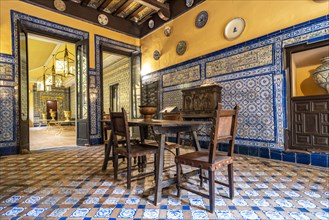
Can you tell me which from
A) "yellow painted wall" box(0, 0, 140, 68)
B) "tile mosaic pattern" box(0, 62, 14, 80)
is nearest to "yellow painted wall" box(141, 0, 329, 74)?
"yellow painted wall" box(0, 0, 140, 68)

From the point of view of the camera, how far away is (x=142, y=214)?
1.64m

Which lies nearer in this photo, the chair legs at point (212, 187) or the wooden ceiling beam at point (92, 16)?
the chair legs at point (212, 187)

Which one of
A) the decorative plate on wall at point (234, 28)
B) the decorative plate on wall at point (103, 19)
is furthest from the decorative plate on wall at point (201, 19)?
the decorative plate on wall at point (103, 19)

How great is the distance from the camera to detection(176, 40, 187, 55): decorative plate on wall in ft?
17.4

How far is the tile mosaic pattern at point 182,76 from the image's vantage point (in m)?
4.95

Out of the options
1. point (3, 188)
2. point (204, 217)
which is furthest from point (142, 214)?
point (3, 188)

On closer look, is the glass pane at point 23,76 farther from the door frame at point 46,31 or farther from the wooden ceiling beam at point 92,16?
the wooden ceiling beam at point 92,16

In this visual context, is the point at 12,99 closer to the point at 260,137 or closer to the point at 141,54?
the point at 141,54

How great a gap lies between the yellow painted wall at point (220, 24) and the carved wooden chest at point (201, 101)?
1.08 m

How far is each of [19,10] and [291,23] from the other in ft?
20.3

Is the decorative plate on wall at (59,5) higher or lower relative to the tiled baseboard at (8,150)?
higher

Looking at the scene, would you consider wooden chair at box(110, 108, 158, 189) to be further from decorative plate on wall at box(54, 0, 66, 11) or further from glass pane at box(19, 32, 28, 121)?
decorative plate on wall at box(54, 0, 66, 11)

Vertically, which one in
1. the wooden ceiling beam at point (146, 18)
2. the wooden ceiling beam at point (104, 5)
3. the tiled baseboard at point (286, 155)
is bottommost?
the tiled baseboard at point (286, 155)

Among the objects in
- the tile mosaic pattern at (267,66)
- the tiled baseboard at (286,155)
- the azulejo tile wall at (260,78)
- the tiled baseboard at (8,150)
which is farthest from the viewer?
the tiled baseboard at (8,150)
